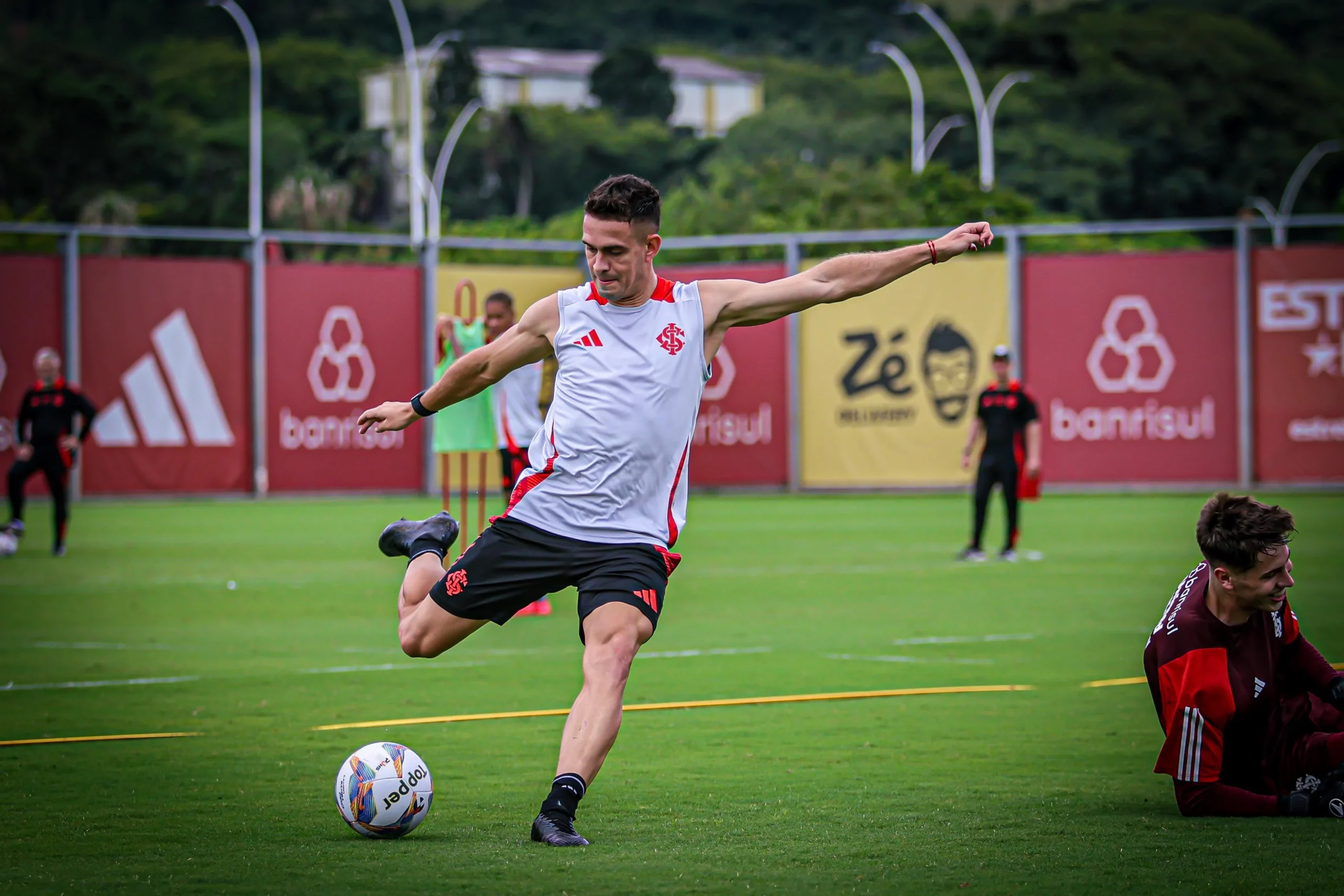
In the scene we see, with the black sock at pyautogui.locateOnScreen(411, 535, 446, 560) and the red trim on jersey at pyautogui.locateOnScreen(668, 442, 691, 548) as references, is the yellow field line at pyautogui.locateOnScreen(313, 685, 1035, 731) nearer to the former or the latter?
the black sock at pyautogui.locateOnScreen(411, 535, 446, 560)

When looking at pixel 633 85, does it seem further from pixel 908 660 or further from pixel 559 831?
pixel 559 831

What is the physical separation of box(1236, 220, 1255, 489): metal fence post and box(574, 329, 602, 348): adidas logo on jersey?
25.6m

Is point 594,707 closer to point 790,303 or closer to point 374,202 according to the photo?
point 790,303

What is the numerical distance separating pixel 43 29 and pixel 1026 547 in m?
126

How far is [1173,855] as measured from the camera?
6.30 meters

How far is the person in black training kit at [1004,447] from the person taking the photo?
19438 mm

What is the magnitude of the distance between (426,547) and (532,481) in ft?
3.16

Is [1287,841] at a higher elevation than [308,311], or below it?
below

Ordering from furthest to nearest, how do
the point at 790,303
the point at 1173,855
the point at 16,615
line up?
1. the point at 16,615
2. the point at 790,303
3. the point at 1173,855

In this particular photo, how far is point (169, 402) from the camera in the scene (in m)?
31.2

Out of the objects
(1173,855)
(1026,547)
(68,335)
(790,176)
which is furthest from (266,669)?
(790,176)

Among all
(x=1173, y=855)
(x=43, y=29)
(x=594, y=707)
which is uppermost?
(x=43, y=29)

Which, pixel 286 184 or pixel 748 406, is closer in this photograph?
pixel 748 406

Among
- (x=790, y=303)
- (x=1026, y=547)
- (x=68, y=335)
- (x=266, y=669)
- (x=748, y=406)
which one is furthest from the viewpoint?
(x=748, y=406)
